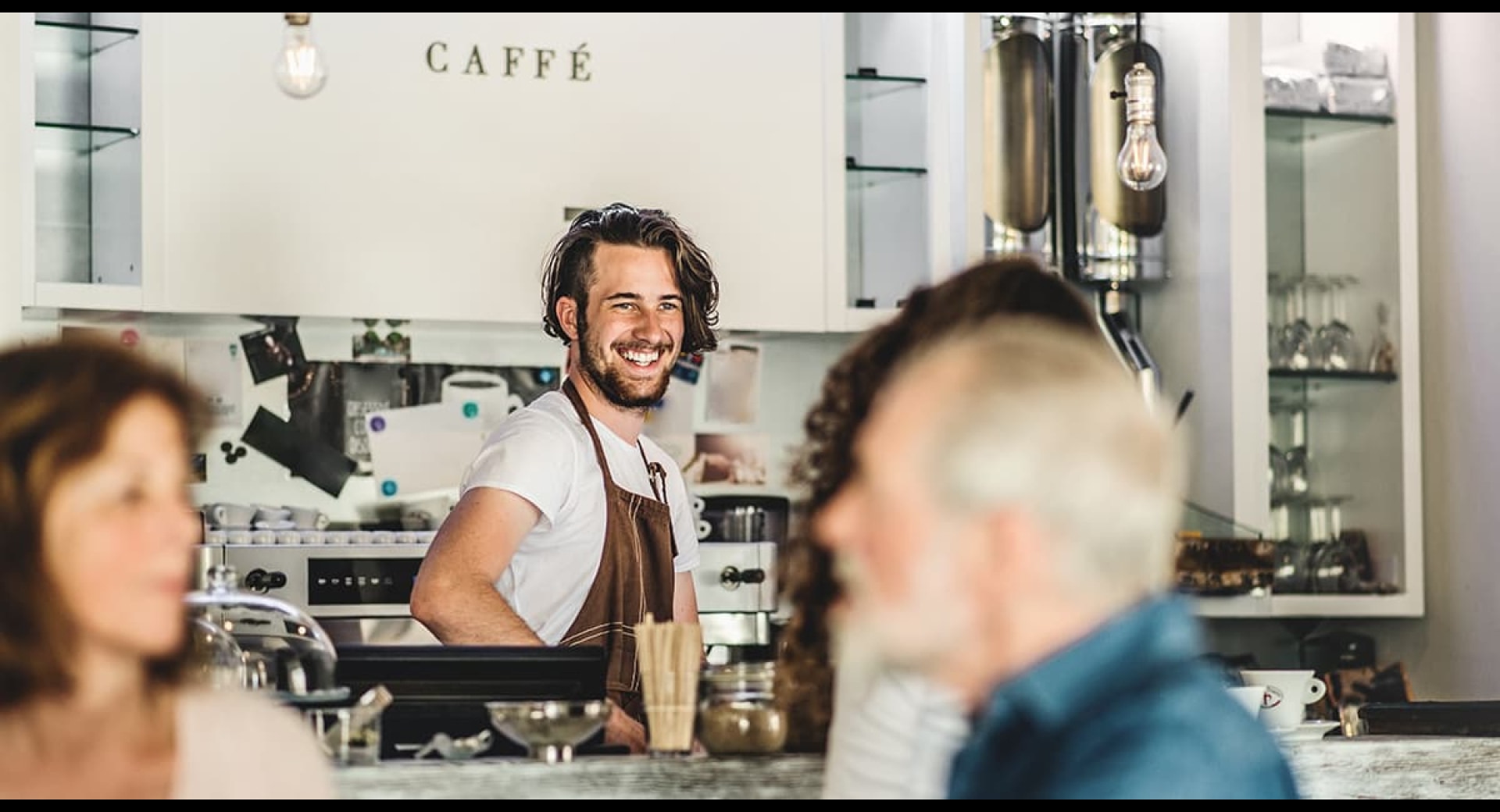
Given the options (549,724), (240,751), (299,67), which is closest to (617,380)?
(299,67)

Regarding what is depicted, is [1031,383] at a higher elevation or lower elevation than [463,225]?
lower

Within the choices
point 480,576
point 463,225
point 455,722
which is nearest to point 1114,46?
point 463,225

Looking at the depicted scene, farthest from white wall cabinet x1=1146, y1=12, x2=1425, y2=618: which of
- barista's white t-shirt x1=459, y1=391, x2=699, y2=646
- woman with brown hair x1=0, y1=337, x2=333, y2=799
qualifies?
woman with brown hair x1=0, y1=337, x2=333, y2=799

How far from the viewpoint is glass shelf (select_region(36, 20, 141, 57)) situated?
4.30 meters

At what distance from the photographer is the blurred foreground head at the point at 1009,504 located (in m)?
1.16

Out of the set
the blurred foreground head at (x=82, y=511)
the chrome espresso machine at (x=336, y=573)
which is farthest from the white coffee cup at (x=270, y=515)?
the blurred foreground head at (x=82, y=511)

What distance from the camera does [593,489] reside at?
3.10 m

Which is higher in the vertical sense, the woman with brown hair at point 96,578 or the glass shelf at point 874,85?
the glass shelf at point 874,85

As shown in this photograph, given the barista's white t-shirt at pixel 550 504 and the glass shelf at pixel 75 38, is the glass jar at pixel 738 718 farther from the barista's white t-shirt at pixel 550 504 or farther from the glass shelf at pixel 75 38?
the glass shelf at pixel 75 38

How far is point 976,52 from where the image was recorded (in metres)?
4.59

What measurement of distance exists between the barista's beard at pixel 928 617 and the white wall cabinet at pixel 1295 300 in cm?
350

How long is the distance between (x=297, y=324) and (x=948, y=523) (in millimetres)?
3808

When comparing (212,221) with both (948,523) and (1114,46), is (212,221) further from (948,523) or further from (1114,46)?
(948,523)
